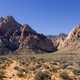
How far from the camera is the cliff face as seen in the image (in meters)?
74.1

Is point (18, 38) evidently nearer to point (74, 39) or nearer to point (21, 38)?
point (21, 38)

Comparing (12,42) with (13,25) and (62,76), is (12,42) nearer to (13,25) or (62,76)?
(13,25)

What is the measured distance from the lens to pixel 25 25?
8244 centimetres

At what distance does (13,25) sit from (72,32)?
20.9 m

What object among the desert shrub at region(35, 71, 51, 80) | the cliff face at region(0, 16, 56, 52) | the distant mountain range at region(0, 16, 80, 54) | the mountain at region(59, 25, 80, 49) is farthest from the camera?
the mountain at region(59, 25, 80, 49)

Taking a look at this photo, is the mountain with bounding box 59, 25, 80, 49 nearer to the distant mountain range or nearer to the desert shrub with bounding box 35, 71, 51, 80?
the distant mountain range

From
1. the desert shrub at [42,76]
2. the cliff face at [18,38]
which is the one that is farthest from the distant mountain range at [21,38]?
the desert shrub at [42,76]

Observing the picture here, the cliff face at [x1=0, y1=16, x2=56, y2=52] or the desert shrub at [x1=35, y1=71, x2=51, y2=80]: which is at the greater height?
the cliff face at [x1=0, y1=16, x2=56, y2=52]

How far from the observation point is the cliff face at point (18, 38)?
74.1 meters

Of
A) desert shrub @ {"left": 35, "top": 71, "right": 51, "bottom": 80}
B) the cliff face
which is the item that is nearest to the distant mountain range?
the cliff face

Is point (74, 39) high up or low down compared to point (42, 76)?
up

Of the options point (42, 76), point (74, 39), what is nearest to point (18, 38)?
point (74, 39)

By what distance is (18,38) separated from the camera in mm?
77062

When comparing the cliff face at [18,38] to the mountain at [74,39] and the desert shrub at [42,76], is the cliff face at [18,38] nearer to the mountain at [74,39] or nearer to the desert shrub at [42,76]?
the mountain at [74,39]
